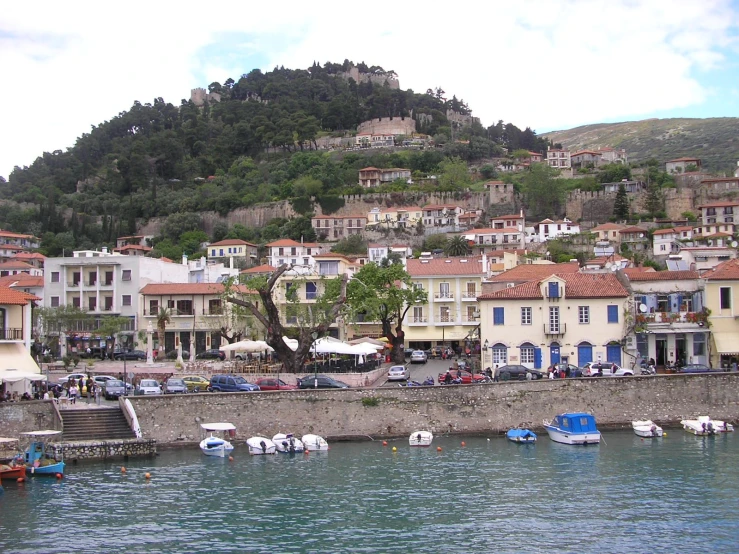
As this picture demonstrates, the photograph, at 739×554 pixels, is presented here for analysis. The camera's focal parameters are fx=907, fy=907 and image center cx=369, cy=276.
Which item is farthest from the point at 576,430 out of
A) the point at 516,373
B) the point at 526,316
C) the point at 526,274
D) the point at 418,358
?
the point at 526,274

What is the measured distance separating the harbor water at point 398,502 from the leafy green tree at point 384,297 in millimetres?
16354

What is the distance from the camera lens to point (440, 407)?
3675 cm

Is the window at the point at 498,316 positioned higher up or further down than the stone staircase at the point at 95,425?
higher up

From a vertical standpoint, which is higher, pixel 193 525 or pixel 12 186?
pixel 12 186

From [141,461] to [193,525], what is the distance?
9215 millimetres

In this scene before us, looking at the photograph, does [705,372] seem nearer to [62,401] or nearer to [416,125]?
[62,401]

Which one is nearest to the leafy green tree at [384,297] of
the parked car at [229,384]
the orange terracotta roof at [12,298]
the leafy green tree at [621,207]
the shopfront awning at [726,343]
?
the parked car at [229,384]

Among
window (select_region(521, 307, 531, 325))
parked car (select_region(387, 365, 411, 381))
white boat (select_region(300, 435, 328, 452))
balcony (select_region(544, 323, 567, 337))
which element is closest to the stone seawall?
white boat (select_region(300, 435, 328, 452))

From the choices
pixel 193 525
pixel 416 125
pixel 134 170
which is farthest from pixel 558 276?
pixel 416 125

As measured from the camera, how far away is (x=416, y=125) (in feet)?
573

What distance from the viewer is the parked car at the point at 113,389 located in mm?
38031

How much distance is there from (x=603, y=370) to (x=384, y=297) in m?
14.7

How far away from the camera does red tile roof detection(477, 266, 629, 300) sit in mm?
45625

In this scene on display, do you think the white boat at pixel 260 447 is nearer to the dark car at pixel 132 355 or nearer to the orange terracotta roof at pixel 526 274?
the dark car at pixel 132 355
